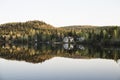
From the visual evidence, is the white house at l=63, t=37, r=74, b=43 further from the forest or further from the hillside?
the hillside

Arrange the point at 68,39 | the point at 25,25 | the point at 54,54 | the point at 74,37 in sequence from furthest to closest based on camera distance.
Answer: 1. the point at 25,25
2. the point at 68,39
3. the point at 74,37
4. the point at 54,54

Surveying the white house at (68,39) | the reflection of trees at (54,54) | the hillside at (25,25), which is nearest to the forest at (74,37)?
the white house at (68,39)

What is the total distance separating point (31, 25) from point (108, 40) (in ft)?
340

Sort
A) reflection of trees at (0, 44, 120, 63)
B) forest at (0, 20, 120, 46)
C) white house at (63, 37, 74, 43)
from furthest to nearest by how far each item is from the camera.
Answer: white house at (63, 37, 74, 43), forest at (0, 20, 120, 46), reflection of trees at (0, 44, 120, 63)

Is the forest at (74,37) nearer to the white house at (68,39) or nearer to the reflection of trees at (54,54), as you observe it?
the white house at (68,39)

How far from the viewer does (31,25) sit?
584ft

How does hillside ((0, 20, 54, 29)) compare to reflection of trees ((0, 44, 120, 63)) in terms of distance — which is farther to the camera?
hillside ((0, 20, 54, 29))

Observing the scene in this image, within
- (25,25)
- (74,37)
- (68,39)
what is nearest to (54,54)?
(74,37)

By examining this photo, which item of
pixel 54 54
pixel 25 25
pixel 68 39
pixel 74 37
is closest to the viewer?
pixel 54 54

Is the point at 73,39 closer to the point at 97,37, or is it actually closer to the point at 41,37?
the point at 41,37

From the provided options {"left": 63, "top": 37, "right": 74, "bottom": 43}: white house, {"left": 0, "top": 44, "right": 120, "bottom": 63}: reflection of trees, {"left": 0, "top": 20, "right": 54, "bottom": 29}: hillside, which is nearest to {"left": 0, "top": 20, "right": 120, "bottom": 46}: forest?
{"left": 63, "top": 37, "right": 74, "bottom": 43}: white house

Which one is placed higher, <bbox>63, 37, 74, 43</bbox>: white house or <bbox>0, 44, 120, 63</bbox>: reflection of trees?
<bbox>0, 44, 120, 63</bbox>: reflection of trees

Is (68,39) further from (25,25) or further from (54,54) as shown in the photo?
(25,25)

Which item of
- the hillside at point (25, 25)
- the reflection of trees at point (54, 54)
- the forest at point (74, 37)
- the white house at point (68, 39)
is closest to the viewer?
the reflection of trees at point (54, 54)
